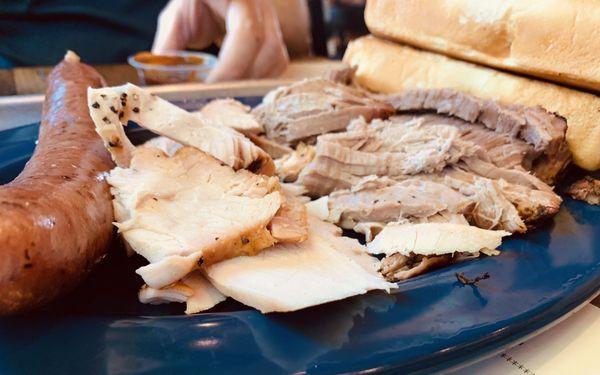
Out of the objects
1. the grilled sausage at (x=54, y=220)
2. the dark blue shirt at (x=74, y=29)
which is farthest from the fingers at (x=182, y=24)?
the grilled sausage at (x=54, y=220)

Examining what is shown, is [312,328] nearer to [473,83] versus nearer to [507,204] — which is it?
[507,204]

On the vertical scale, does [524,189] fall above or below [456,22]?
below

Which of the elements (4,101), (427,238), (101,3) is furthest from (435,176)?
(101,3)

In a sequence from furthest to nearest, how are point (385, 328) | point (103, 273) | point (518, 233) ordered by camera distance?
point (518, 233), point (103, 273), point (385, 328)

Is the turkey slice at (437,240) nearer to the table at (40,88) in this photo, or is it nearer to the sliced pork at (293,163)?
the sliced pork at (293,163)

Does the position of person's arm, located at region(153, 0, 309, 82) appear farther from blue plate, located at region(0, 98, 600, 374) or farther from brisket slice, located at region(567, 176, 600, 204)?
blue plate, located at region(0, 98, 600, 374)

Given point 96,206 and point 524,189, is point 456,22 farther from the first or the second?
point 96,206

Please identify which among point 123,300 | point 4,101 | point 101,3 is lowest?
point 123,300
